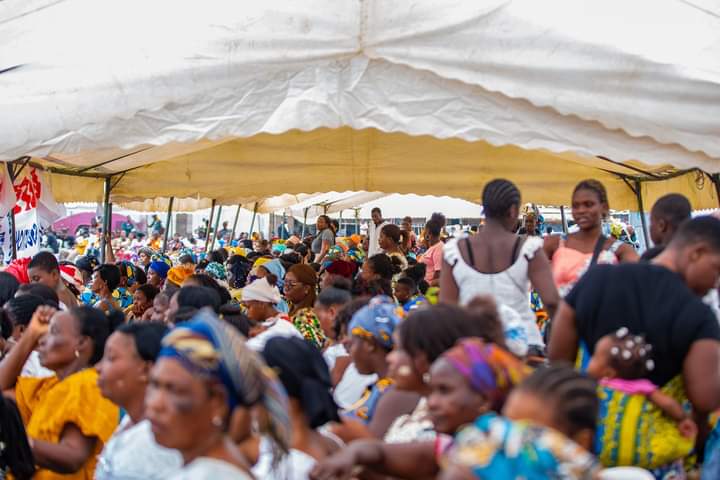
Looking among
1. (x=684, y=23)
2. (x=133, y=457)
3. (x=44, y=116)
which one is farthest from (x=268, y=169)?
(x=133, y=457)

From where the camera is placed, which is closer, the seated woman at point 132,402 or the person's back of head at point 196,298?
the seated woman at point 132,402

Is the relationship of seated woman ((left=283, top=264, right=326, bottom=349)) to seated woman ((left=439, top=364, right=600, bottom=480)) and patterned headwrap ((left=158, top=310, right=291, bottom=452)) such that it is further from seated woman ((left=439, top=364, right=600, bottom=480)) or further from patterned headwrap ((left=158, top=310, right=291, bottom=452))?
seated woman ((left=439, top=364, right=600, bottom=480))

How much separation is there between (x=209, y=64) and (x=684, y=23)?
262cm

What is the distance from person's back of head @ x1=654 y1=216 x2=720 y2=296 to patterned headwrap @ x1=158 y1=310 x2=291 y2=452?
1.57 m

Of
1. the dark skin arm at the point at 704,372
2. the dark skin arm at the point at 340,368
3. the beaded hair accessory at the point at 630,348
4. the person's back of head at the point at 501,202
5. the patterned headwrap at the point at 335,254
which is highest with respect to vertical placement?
the person's back of head at the point at 501,202

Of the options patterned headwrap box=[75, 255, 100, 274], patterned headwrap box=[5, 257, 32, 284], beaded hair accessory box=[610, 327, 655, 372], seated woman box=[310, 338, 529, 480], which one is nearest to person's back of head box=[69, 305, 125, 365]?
seated woman box=[310, 338, 529, 480]

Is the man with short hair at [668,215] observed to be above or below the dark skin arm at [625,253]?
above

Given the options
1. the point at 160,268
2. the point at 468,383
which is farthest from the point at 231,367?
the point at 160,268

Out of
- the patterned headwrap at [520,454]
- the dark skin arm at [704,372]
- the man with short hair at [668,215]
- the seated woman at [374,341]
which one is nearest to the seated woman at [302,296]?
the seated woman at [374,341]

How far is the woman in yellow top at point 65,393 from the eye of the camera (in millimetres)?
3424

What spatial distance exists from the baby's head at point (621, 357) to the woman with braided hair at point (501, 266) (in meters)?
1.14

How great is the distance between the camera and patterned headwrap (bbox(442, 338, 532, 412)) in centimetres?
231

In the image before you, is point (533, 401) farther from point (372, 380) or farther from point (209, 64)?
point (209, 64)

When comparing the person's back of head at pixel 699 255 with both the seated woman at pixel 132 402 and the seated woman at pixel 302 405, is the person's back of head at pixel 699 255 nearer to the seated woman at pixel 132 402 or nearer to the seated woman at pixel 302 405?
the seated woman at pixel 302 405
